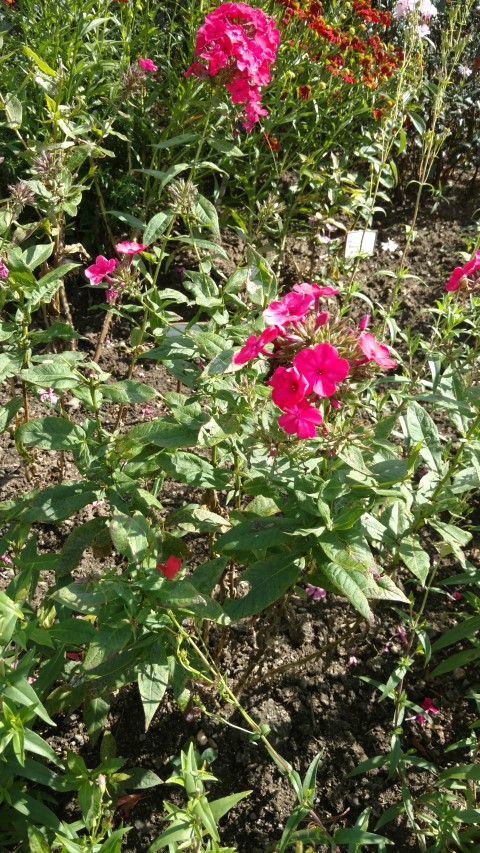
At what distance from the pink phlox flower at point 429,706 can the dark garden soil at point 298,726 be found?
0.10ft

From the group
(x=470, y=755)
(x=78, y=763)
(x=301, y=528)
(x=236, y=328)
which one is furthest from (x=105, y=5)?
(x=470, y=755)

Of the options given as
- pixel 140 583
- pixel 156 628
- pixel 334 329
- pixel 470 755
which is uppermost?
pixel 334 329

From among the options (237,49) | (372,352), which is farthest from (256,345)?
(237,49)

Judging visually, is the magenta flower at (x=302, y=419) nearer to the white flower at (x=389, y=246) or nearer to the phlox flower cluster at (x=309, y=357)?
the phlox flower cluster at (x=309, y=357)

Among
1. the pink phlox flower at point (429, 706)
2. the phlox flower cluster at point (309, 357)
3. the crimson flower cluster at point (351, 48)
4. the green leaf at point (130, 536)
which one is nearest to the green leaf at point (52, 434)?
the green leaf at point (130, 536)

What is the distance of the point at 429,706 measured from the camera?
2.17 m

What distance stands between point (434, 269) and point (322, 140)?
99 cm

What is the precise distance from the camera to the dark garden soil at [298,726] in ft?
6.40

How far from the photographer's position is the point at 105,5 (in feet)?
9.75

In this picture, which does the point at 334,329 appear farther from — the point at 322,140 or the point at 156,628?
the point at 322,140

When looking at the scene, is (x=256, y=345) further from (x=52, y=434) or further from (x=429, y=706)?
(x=429, y=706)

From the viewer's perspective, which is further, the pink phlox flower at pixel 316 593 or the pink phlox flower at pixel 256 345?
the pink phlox flower at pixel 316 593

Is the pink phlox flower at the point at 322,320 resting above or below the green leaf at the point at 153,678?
above

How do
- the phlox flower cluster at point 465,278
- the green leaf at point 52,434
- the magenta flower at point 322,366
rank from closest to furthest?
1. the magenta flower at point 322,366
2. the green leaf at point 52,434
3. the phlox flower cluster at point 465,278
